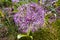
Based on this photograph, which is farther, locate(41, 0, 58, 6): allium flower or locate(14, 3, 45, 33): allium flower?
locate(41, 0, 58, 6): allium flower

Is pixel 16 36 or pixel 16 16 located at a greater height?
pixel 16 16

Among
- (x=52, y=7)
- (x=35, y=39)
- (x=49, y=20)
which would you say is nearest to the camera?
(x=35, y=39)

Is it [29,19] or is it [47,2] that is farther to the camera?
[47,2]

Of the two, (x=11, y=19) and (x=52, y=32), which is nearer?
(x=52, y=32)

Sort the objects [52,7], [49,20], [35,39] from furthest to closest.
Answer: [52,7] → [49,20] → [35,39]

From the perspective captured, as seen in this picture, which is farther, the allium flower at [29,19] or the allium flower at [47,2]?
the allium flower at [47,2]

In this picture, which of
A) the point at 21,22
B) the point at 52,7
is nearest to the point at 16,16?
the point at 21,22

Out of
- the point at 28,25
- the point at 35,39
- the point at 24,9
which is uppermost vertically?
the point at 24,9

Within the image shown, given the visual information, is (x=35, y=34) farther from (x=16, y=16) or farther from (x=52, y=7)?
(x=52, y=7)
